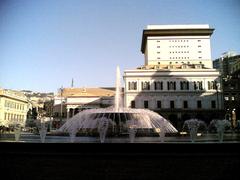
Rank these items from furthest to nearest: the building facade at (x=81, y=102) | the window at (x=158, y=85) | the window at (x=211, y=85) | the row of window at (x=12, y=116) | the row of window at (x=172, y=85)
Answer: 1. the building facade at (x=81, y=102)
2. the row of window at (x=12, y=116)
3. the window at (x=158, y=85)
4. the row of window at (x=172, y=85)
5. the window at (x=211, y=85)

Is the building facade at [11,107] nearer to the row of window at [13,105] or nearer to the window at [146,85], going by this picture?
the row of window at [13,105]

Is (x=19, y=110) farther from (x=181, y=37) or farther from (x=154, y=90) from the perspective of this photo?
(x=181, y=37)

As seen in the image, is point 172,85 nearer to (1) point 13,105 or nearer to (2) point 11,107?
(2) point 11,107

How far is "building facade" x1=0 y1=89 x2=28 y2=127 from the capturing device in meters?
58.0

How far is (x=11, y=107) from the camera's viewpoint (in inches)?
2475

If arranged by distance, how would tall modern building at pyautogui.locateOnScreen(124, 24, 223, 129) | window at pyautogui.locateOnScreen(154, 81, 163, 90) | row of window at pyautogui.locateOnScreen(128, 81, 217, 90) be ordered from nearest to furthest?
tall modern building at pyautogui.locateOnScreen(124, 24, 223, 129)
row of window at pyautogui.locateOnScreen(128, 81, 217, 90)
window at pyautogui.locateOnScreen(154, 81, 163, 90)

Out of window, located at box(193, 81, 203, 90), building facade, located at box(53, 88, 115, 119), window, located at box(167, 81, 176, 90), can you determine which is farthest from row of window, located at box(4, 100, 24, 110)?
window, located at box(193, 81, 203, 90)

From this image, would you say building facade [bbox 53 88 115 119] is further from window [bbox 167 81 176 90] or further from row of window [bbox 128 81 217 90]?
window [bbox 167 81 176 90]

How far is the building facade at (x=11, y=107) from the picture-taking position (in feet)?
190

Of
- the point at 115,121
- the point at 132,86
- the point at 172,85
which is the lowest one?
the point at 115,121

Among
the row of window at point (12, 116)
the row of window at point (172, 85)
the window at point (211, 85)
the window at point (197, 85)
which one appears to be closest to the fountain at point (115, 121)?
the row of window at point (172, 85)


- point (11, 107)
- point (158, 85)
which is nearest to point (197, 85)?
point (158, 85)
